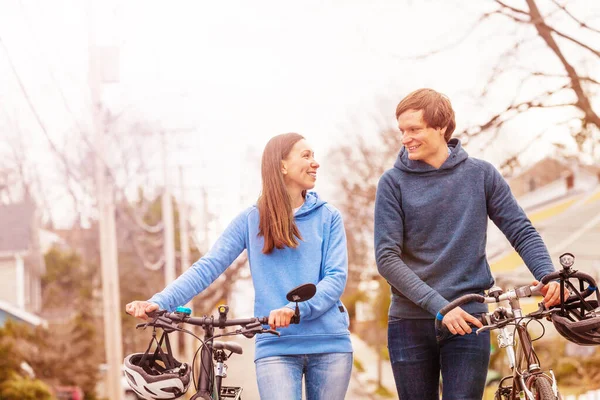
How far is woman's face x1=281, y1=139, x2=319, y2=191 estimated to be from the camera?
4.54 metres

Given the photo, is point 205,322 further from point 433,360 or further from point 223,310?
point 433,360

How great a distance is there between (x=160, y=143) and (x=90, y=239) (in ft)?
56.4

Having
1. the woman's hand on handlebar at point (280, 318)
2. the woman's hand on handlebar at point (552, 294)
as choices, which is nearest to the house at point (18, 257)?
the woman's hand on handlebar at point (280, 318)

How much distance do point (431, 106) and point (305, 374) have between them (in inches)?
55.6

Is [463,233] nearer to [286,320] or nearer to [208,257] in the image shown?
[286,320]

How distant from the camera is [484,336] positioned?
4.18 meters

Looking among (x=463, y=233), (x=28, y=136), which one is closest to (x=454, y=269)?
(x=463, y=233)

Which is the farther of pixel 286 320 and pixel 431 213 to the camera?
pixel 431 213

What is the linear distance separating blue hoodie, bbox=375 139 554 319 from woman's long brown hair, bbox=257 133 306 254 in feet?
1.42

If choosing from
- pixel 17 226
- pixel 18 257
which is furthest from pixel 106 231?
pixel 17 226

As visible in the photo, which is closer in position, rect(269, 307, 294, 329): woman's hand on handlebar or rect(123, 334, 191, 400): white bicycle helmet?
rect(123, 334, 191, 400): white bicycle helmet

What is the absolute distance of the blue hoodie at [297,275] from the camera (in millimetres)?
4293

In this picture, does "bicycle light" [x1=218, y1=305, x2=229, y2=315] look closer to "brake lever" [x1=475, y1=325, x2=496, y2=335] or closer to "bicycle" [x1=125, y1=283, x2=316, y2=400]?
"bicycle" [x1=125, y1=283, x2=316, y2=400]

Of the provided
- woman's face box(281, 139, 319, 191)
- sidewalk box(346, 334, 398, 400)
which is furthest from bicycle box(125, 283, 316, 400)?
sidewalk box(346, 334, 398, 400)
